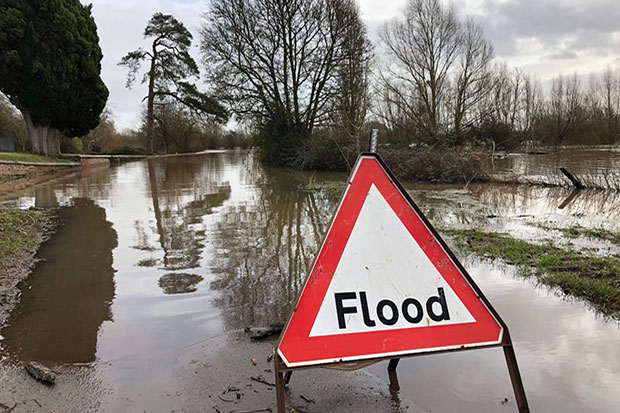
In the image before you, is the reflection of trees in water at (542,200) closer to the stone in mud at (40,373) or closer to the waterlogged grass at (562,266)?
the waterlogged grass at (562,266)

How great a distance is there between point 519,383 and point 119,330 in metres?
3.19

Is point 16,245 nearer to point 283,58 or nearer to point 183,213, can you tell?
point 183,213

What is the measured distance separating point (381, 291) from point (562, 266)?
4155mm

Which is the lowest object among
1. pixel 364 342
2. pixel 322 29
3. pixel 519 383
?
pixel 519 383

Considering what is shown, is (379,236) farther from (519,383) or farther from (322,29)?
(322,29)

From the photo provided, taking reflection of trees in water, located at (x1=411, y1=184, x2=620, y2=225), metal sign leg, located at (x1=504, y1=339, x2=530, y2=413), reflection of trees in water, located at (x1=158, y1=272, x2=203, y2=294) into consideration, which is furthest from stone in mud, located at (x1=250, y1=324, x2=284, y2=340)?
reflection of trees in water, located at (x1=411, y1=184, x2=620, y2=225)

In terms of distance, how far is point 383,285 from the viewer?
6.98ft

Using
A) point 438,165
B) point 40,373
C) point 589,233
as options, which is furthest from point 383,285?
point 438,165

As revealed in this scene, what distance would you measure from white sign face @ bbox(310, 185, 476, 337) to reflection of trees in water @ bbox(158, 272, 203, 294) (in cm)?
318

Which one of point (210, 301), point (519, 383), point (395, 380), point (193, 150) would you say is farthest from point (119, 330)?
point (193, 150)

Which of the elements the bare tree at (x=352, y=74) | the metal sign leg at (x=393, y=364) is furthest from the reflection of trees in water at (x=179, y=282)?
the bare tree at (x=352, y=74)

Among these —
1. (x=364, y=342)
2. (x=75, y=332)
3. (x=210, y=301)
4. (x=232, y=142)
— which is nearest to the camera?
(x=364, y=342)

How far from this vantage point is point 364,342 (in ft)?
6.66

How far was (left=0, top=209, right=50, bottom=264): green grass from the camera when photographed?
6082 millimetres
